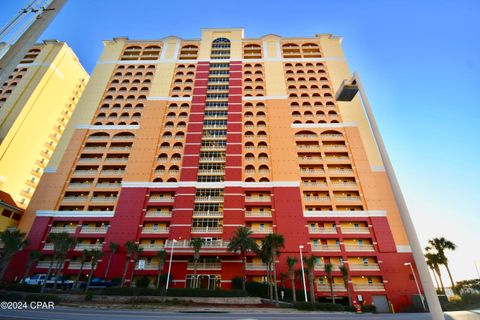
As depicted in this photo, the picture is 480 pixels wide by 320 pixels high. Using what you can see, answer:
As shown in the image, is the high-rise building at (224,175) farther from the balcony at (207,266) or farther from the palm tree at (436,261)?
the palm tree at (436,261)

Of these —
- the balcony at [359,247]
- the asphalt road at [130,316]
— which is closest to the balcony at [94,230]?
the asphalt road at [130,316]

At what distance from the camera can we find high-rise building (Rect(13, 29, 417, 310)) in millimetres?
43562

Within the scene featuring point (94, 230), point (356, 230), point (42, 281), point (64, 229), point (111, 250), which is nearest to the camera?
point (42, 281)

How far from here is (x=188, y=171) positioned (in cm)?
5247

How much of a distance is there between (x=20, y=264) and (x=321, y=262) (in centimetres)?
4968

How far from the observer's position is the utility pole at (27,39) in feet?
32.8

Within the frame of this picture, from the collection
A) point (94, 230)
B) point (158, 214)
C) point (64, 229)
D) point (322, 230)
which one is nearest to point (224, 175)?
point (158, 214)

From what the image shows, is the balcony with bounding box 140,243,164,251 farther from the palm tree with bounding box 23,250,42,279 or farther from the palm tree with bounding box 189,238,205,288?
the palm tree with bounding box 23,250,42,279

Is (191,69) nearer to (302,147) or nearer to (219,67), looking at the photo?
(219,67)

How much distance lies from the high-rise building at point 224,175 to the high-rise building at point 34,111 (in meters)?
12.1

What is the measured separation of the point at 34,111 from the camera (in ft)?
208

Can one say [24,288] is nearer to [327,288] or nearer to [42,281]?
[42,281]

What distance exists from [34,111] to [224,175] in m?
50.7

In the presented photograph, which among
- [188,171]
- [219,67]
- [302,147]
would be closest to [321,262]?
[302,147]
